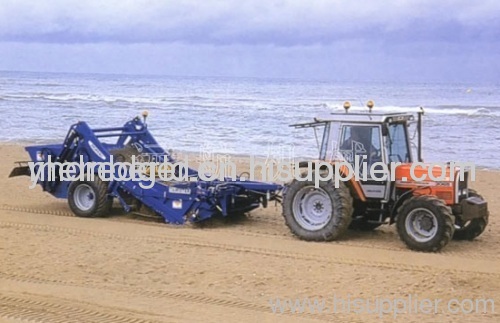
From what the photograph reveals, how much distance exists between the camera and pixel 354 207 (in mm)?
10219

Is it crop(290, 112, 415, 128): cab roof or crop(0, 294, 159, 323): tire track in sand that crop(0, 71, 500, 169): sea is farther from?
crop(0, 294, 159, 323): tire track in sand

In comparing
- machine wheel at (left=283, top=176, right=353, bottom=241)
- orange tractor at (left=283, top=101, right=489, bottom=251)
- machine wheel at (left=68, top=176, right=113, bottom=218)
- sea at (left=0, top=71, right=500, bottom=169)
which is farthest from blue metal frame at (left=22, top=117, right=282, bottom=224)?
sea at (left=0, top=71, right=500, bottom=169)

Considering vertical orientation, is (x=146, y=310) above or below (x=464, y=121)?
below

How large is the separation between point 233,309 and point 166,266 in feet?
5.44

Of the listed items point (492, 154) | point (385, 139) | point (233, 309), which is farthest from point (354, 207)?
point (492, 154)

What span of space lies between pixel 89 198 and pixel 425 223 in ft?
16.5

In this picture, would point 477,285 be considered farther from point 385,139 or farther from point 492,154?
point 492,154

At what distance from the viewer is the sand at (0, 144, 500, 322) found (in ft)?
23.2

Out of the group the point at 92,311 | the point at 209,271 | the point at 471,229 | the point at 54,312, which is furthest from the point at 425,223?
the point at 54,312

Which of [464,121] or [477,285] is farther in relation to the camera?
[464,121]

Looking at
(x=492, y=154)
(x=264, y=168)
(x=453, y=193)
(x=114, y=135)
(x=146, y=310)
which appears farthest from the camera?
(x=492, y=154)

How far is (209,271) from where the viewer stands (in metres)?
8.45

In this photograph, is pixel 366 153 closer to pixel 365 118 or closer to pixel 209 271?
pixel 365 118

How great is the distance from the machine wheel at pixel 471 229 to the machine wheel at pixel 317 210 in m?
1.54
